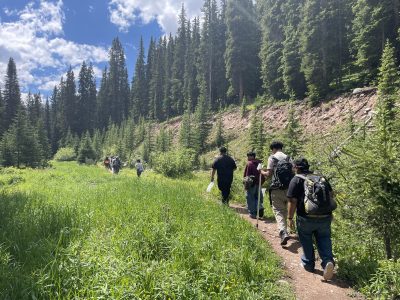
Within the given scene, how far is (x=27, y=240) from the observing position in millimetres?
5008

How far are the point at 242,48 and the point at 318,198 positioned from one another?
4878 centimetres

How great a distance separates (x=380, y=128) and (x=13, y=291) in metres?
5.85

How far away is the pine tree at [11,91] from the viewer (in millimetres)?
72500

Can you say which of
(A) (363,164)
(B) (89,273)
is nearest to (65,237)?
(B) (89,273)

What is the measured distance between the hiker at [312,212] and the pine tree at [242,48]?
45962mm

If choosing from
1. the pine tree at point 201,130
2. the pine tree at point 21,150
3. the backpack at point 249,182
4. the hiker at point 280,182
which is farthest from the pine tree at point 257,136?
the pine tree at point 21,150

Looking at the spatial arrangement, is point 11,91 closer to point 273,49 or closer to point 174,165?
point 273,49

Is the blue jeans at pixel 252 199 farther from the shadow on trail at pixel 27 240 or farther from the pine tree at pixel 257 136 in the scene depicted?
the pine tree at pixel 257 136

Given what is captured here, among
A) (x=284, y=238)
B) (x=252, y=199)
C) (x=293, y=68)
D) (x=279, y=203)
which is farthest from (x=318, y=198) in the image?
(x=293, y=68)

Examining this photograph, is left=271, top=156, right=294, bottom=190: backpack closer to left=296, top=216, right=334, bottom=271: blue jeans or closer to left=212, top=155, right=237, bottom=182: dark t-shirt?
left=296, top=216, right=334, bottom=271: blue jeans

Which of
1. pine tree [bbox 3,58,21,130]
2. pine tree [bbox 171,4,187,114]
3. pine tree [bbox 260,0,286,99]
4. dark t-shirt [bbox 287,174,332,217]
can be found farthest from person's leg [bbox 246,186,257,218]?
pine tree [bbox 3,58,21,130]

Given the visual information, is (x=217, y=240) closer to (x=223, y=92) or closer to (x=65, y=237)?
(x=65, y=237)

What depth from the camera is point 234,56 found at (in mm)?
50375

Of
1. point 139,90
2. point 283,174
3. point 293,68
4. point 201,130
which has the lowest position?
point 283,174
